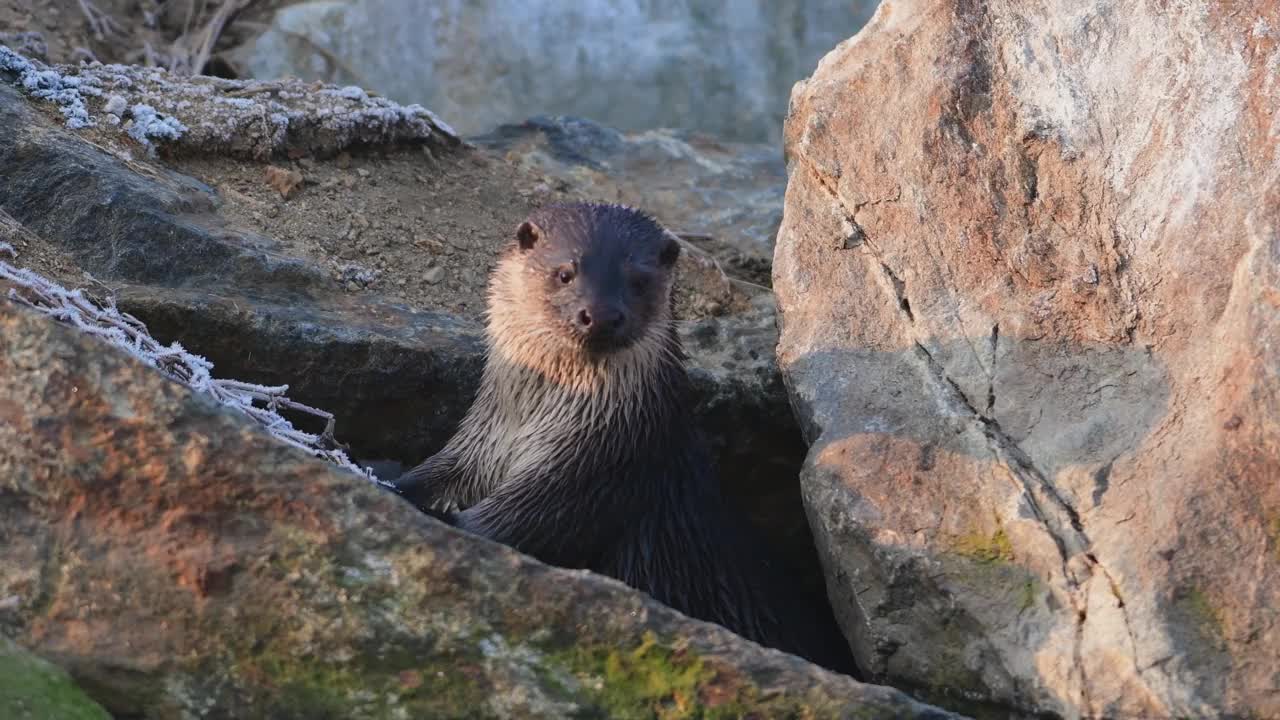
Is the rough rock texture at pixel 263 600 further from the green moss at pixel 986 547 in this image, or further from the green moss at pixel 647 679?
the green moss at pixel 986 547

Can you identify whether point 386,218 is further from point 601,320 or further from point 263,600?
point 263,600

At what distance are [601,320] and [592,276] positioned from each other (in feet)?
0.46

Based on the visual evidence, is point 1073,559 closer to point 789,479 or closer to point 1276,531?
point 1276,531

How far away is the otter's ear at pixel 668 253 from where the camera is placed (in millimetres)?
3977

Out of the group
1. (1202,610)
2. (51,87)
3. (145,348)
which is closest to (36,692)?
(145,348)

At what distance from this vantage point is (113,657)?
Result: 262 cm

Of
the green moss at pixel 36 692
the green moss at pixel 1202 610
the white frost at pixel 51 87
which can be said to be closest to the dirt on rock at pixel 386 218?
the white frost at pixel 51 87

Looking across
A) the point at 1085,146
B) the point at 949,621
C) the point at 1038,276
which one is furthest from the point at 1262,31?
the point at 949,621

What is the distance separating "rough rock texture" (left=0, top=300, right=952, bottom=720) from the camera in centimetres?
262

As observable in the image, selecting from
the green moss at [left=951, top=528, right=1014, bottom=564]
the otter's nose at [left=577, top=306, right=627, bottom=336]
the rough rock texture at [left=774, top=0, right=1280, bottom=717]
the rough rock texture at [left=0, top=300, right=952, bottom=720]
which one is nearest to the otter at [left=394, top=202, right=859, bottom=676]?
the otter's nose at [left=577, top=306, right=627, bottom=336]

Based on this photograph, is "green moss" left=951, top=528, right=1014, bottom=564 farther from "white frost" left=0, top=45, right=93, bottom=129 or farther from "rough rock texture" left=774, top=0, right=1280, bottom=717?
"white frost" left=0, top=45, right=93, bottom=129

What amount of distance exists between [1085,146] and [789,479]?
153cm

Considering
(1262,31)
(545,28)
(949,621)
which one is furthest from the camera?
(545,28)

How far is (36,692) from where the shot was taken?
257 cm
